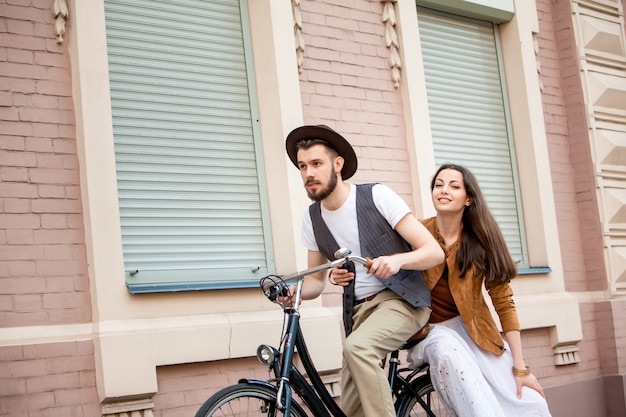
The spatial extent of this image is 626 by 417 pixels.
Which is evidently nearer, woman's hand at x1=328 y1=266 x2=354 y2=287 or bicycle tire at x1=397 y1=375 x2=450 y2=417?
woman's hand at x1=328 y1=266 x2=354 y2=287

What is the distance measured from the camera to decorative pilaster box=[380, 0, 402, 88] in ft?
25.0

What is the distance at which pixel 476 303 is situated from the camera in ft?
17.2

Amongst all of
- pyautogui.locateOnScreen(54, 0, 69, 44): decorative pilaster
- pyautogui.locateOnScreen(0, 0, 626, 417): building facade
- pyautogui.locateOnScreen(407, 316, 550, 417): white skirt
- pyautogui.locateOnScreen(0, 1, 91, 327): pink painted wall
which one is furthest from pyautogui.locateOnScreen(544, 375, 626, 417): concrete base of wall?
pyautogui.locateOnScreen(54, 0, 69, 44): decorative pilaster

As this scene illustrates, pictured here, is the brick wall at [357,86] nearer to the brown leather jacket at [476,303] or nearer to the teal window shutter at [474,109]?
the teal window shutter at [474,109]

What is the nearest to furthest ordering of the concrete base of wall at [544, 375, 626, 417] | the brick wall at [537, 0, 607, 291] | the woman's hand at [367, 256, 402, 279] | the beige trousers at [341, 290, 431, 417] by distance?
the woman's hand at [367, 256, 402, 279], the beige trousers at [341, 290, 431, 417], the concrete base of wall at [544, 375, 626, 417], the brick wall at [537, 0, 607, 291]

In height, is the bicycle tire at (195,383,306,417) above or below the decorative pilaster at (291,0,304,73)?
below

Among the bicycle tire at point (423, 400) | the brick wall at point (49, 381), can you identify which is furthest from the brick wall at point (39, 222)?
the bicycle tire at point (423, 400)

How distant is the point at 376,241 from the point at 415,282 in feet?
1.16

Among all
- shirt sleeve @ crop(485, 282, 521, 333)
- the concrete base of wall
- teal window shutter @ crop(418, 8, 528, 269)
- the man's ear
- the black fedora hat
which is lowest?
the concrete base of wall

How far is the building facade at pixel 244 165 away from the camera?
5.48m

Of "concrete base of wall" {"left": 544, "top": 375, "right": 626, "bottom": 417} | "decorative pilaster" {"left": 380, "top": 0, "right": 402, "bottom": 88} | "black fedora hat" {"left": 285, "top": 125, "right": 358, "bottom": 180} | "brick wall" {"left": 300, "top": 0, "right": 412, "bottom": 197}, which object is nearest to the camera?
"black fedora hat" {"left": 285, "top": 125, "right": 358, "bottom": 180}

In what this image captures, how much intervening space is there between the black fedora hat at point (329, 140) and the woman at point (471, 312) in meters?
0.66

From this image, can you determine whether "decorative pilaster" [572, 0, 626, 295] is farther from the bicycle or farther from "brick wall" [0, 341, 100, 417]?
"brick wall" [0, 341, 100, 417]

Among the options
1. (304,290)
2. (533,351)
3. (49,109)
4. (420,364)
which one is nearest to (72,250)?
(49,109)
